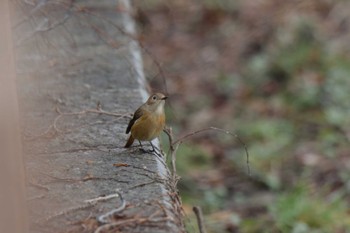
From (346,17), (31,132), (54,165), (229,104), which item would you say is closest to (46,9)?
(31,132)

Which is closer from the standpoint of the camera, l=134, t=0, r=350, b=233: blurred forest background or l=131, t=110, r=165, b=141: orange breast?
l=131, t=110, r=165, b=141: orange breast

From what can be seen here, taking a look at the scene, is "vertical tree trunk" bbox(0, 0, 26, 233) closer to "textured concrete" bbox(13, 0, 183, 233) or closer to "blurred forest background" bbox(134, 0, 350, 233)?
"textured concrete" bbox(13, 0, 183, 233)

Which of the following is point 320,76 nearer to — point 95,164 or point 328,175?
point 328,175

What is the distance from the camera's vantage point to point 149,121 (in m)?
4.25

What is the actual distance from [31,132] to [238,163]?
3375mm

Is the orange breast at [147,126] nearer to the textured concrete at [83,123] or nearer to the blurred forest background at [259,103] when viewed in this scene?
the textured concrete at [83,123]

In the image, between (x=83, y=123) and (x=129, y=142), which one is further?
(x=83, y=123)

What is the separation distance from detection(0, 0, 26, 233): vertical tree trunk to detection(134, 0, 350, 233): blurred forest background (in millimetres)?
2538

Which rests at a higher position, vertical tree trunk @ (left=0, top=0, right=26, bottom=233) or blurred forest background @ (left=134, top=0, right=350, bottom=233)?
blurred forest background @ (left=134, top=0, right=350, bottom=233)

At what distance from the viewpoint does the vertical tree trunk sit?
104 inches

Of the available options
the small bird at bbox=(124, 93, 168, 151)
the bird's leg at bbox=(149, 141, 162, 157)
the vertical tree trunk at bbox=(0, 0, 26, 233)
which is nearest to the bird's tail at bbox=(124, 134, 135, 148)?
the small bird at bbox=(124, 93, 168, 151)

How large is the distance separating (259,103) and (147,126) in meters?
4.92

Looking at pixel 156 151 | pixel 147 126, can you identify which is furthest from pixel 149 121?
pixel 156 151

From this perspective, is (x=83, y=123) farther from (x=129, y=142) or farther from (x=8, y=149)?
(x=8, y=149)
